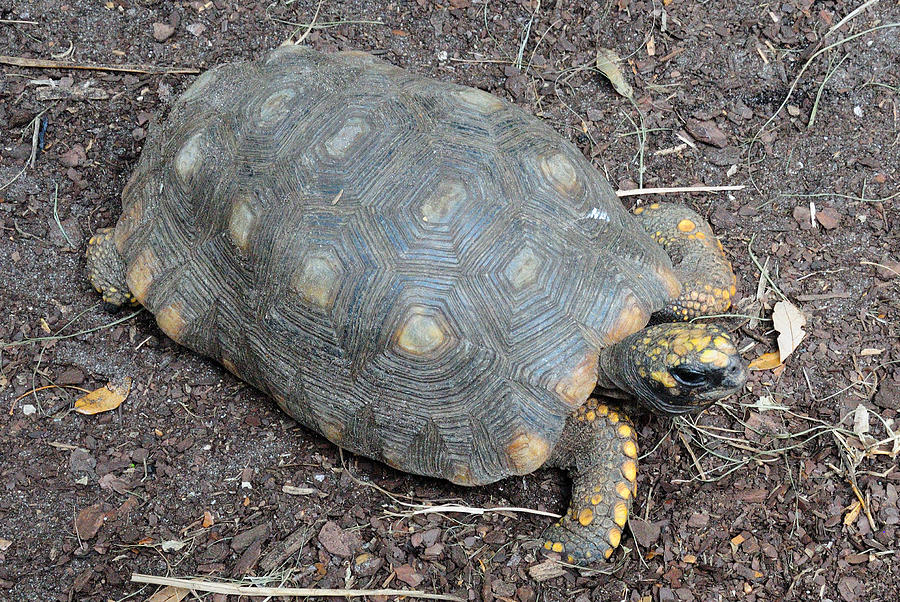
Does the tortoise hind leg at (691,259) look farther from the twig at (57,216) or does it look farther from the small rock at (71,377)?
the twig at (57,216)

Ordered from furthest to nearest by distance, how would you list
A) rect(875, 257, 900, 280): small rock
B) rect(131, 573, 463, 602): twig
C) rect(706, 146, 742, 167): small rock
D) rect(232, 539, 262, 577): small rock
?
rect(706, 146, 742, 167): small rock → rect(875, 257, 900, 280): small rock → rect(232, 539, 262, 577): small rock → rect(131, 573, 463, 602): twig

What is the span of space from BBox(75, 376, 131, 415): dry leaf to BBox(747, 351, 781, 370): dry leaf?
3.09 metres

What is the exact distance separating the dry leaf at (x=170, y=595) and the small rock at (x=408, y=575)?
2.95 feet

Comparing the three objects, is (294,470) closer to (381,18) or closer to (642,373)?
(642,373)

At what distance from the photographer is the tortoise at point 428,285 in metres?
3.08

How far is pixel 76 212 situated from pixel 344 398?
2.00m

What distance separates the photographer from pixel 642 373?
10.1ft

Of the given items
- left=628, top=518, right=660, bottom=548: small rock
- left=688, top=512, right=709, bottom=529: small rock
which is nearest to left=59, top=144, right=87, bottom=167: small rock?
left=628, top=518, right=660, bottom=548: small rock

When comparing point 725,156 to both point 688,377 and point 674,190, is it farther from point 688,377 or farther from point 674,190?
point 688,377

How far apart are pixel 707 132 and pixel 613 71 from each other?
67 cm

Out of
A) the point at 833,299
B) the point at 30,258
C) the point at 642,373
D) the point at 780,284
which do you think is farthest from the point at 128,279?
the point at 833,299

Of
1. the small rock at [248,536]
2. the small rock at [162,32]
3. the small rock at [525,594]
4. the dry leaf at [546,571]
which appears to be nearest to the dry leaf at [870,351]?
the dry leaf at [546,571]

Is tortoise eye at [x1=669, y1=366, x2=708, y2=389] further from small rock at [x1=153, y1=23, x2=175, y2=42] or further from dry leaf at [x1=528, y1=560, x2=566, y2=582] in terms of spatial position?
small rock at [x1=153, y1=23, x2=175, y2=42]

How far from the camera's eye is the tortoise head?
298cm
